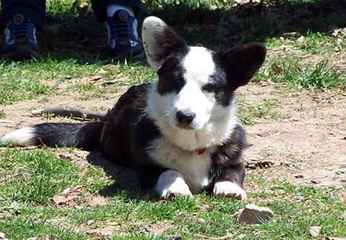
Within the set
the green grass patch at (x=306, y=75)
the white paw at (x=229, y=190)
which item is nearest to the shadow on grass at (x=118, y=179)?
the white paw at (x=229, y=190)

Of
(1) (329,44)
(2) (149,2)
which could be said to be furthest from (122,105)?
(2) (149,2)

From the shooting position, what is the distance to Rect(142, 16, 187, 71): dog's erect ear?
4688 millimetres

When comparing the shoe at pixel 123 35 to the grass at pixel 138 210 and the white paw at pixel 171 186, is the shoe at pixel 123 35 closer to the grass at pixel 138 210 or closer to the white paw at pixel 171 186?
the grass at pixel 138 210

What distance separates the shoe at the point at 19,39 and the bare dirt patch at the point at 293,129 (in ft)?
3.36

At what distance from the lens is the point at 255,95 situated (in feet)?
21.3

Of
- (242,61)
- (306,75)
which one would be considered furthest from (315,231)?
(306,75)

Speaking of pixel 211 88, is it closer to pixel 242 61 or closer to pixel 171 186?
pixel 242 61

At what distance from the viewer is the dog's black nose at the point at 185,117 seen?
4387mm

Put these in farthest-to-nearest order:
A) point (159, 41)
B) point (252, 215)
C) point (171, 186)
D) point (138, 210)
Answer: point (159, 41), point (171, 186), point (138, 210), point (252, 215)

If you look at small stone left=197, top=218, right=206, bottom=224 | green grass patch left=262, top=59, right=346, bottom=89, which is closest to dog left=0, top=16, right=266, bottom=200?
small stone left=197, top=218, right=206, bottom=224

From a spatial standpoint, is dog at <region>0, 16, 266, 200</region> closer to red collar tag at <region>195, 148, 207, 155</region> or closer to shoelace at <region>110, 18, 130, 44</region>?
red collar tag at <region>195, 148, 207, 155</region>

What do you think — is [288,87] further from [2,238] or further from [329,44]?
[2,238]

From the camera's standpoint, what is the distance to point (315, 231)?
4.00 m

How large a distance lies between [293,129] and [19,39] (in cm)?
261
